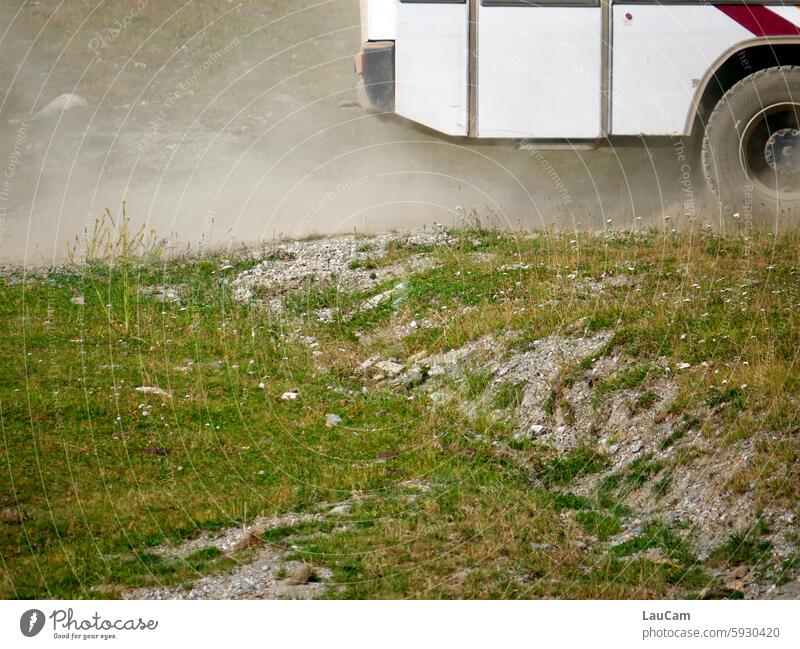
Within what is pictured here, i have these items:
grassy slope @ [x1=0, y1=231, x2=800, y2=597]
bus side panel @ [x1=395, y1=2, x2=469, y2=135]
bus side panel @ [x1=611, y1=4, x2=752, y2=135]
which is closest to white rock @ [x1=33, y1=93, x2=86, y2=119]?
grassy slope @ [x1=0, y1=231, x2=800, y2=597]

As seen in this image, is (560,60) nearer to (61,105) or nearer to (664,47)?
(664,47)

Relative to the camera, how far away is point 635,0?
41.1ft

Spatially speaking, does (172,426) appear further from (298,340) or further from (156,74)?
(156,74)

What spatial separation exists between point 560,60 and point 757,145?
109 inches

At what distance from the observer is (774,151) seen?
13336 mm

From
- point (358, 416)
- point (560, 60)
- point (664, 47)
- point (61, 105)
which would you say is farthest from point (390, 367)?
point (61, 105)

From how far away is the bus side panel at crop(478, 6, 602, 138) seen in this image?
12.5 meters

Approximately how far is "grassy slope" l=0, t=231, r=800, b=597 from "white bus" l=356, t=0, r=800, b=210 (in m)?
1.55

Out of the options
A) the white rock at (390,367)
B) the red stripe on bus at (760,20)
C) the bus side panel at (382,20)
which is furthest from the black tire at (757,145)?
the white rock at (390,367)

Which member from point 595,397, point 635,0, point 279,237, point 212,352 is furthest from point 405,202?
point 595,397

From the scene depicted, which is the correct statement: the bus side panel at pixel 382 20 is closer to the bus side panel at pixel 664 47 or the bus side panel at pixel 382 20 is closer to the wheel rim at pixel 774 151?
the bus side panel at pixel 664 47

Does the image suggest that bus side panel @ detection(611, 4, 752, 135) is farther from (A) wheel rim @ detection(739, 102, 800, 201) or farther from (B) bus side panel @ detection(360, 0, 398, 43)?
(B) bus side panel @ detection(360, 0, 398, 43)

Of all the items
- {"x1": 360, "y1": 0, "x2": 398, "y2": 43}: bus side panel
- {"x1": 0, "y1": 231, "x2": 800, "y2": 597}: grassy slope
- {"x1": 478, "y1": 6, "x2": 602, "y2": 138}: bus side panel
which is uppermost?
{"x1": 360, "y1": 0, "x2": 398, "y2": 43}: bus side panel

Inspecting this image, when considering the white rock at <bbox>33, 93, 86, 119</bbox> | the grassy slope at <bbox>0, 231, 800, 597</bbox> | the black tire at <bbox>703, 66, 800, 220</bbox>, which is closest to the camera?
the grassy slope at <bbox>0, 231, 800, 597</bbox>
